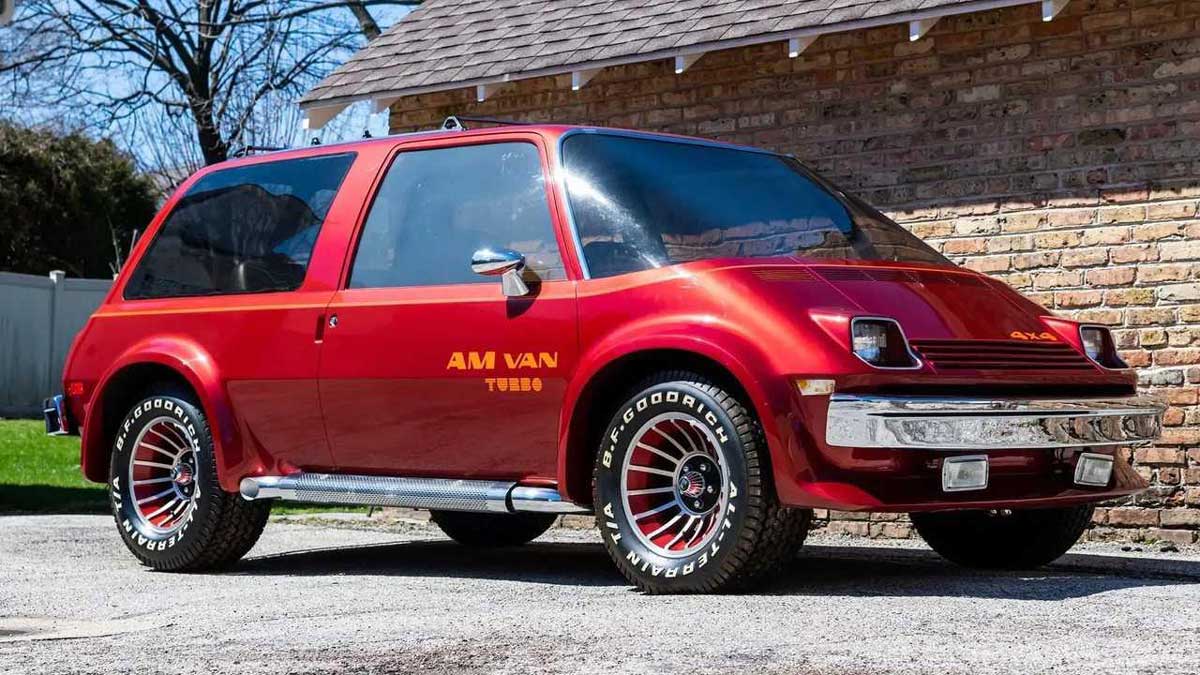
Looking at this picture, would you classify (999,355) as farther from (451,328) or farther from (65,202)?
(65,202)

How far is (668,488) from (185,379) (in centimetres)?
262

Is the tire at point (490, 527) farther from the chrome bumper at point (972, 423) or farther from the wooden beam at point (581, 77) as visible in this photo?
the chrome bumper at point (972, 423)

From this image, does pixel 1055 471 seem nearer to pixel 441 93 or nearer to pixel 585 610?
pixel 585 610

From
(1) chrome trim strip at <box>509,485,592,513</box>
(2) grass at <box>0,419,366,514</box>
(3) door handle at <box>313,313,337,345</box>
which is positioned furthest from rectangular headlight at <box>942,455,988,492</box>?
(2) grass at <box>0,419,366,514</box>

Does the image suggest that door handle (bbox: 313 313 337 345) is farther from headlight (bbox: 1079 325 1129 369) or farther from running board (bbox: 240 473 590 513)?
headlight (bbox: 1079 325 1129 369)

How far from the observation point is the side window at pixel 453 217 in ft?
24.5

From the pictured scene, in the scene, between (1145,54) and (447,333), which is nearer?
(447,333)

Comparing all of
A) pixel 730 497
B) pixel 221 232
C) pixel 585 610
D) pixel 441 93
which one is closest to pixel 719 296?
pixel 730 497

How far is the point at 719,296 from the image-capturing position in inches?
263

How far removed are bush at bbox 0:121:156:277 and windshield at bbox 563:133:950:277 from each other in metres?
24.2

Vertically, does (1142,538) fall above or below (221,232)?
below

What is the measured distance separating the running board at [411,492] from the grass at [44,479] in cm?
429

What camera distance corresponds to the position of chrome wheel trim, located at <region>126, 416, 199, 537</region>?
848cm

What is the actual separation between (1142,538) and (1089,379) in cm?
288
